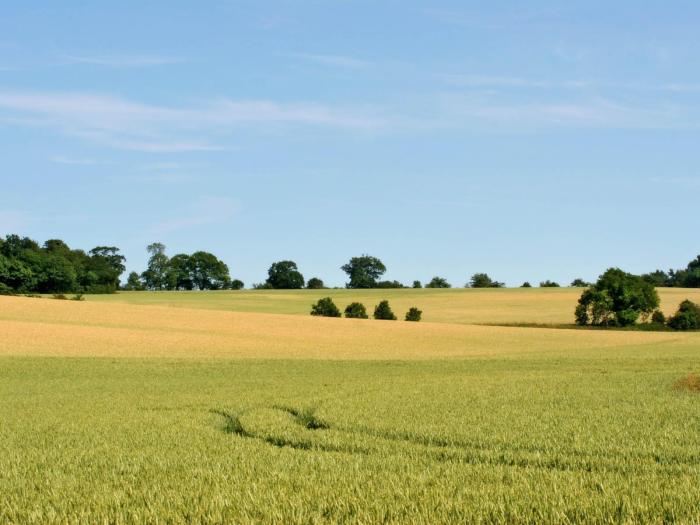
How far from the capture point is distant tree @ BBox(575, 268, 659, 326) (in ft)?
267

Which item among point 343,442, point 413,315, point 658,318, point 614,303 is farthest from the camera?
point 614,303

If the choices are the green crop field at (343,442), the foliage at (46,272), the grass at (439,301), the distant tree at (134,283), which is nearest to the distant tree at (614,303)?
the grass at (439,301)

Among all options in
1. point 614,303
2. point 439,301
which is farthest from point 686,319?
point 439,301

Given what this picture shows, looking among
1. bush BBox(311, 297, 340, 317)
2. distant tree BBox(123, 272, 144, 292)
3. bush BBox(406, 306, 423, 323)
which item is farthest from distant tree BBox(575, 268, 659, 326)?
distant tree BBox(123, 272, 144, 292)

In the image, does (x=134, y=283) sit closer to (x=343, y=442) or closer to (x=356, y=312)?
(x=356, y=312)

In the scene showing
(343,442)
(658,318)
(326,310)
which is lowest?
(343,442)

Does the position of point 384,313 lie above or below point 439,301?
below

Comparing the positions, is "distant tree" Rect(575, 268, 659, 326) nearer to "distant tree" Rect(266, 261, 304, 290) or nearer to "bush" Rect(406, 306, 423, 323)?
"bush" Rect(406, 306, 423, 323)

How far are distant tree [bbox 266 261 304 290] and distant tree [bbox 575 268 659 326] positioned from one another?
2772 inches

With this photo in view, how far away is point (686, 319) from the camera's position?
77.4m

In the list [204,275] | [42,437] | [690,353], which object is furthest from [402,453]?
[204,275]

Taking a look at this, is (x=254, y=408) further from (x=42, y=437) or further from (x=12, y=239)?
(x=12, y=239)

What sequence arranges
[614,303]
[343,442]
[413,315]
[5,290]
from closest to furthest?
[343,442], [413,315], [614,303], [5,290]

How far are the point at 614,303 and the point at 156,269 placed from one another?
101m
